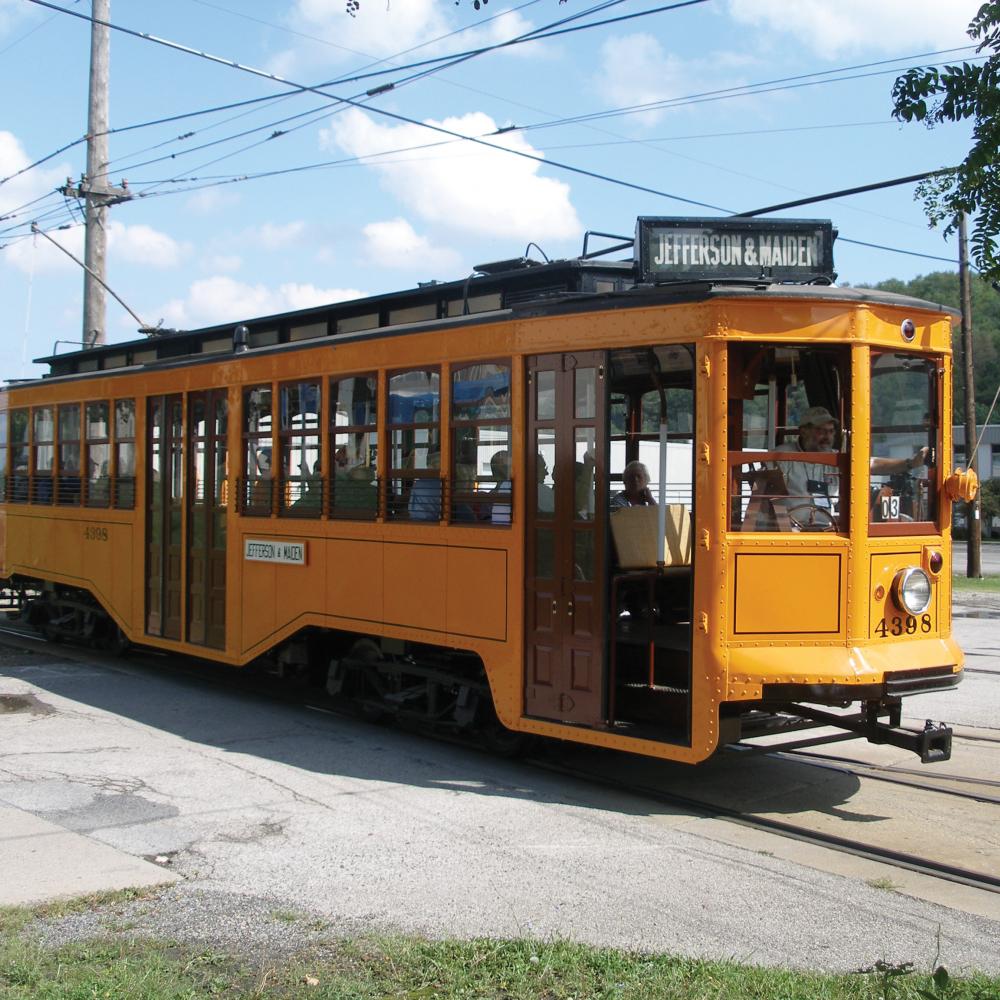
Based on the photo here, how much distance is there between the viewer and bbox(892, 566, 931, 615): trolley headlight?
6.92m

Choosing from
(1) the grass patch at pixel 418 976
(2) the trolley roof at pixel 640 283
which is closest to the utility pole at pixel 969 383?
(2) the trolley roof at pixel 640 283

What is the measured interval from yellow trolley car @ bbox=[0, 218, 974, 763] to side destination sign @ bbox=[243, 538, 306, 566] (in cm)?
4

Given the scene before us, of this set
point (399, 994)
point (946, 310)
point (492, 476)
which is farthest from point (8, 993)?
point (946, 310)

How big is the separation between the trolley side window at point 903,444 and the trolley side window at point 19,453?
10.1m

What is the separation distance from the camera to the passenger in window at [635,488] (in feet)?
26.1

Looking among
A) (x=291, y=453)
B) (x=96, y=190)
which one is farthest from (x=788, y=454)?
(x=96, y=190)

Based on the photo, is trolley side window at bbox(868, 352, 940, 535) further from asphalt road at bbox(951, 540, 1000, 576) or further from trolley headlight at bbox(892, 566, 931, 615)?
asphalt road at bbox(951, 540, 1000, 576)

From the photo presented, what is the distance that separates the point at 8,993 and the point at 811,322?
16.8ft

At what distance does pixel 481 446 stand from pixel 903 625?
2853 mm

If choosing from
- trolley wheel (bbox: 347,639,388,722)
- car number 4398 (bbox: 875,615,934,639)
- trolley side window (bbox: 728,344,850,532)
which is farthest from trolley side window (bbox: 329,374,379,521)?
car number 4398 (bbox: 875,615,934,639)

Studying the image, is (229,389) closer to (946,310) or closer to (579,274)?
(579,274)

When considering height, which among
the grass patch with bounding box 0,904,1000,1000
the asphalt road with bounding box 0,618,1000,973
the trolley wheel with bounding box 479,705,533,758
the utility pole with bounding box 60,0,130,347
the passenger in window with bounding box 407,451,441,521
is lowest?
the asphalt road with bounding box 0,618,1000,973

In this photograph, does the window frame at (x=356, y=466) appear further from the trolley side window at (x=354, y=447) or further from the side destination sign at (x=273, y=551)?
the side destination sign at (x=273, y=551)

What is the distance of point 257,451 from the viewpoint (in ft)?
32.9
